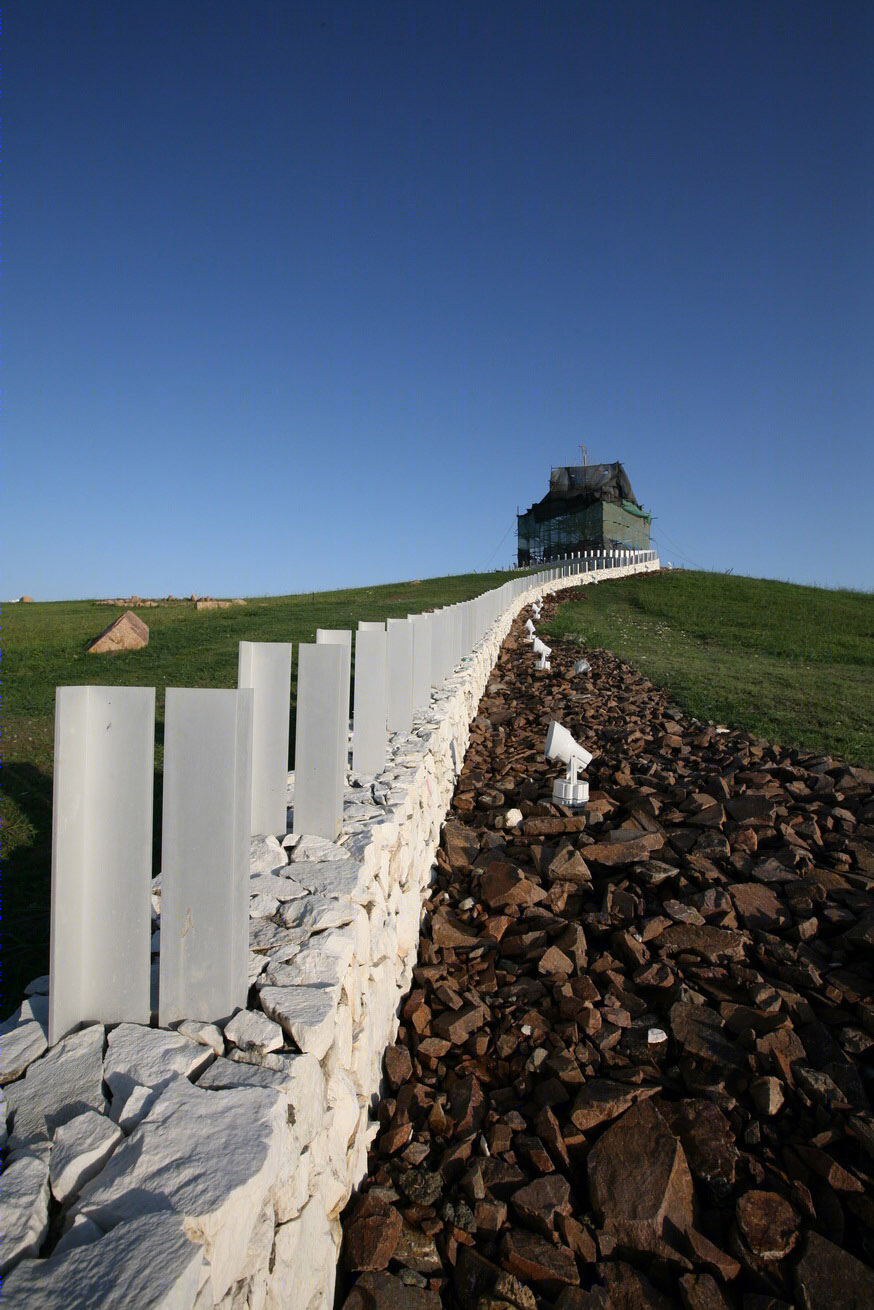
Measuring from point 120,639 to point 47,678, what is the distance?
210 centimetres

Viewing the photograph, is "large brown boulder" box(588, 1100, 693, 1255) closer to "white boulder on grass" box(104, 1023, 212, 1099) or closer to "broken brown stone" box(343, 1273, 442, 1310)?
"broken brown stone" box(343, 1273, 442, 1310)

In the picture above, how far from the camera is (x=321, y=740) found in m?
3.21

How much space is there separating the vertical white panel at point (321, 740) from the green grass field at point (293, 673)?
1.18 m

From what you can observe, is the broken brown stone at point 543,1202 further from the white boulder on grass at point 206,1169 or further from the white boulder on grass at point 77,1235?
the white boulder on grass at point 77,1235

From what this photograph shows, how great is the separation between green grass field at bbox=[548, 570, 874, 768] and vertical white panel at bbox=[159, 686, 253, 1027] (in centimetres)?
667

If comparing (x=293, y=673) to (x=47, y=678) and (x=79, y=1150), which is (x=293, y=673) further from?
(x=79, y=1150)

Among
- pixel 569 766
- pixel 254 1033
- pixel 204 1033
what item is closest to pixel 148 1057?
pixel 204 1033

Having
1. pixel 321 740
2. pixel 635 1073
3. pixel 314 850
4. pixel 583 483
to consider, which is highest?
pixel 583 483

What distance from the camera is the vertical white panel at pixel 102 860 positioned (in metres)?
2.00

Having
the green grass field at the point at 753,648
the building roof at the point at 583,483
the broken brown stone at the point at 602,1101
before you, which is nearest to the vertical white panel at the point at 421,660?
the broken brown stone at the point at 602,1101

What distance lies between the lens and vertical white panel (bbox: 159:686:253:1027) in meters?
2.05

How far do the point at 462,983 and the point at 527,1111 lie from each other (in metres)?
0.84

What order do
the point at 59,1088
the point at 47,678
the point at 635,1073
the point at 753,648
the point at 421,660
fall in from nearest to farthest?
1. the point at 59,1088
2. the point at 635,1073
3. the point at 421,660
4. the point at 47,678
5. the point at 753,648

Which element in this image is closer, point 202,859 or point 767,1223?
point 202,859
